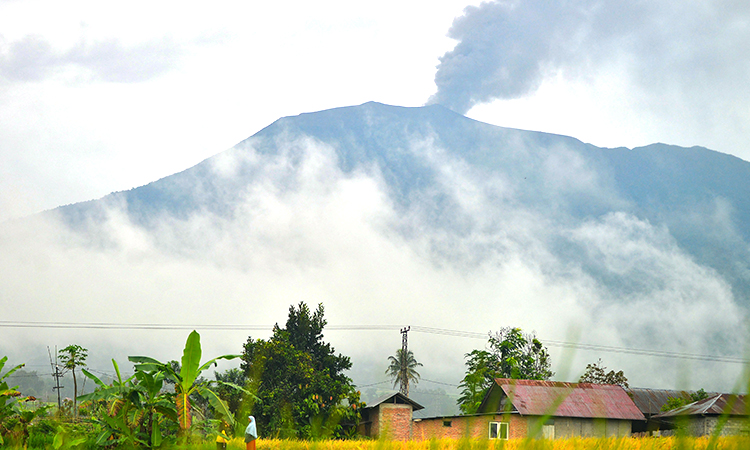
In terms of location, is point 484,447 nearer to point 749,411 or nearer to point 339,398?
point 749,411

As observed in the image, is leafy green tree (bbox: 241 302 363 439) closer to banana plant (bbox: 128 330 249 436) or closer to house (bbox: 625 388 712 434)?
house (bbox: 625 388 712 434)

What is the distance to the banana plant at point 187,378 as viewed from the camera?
537 cm

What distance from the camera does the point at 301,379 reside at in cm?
3344

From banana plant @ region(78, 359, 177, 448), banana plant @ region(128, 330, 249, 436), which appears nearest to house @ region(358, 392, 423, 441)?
banana plant @ region(128, 330, 249, 436)

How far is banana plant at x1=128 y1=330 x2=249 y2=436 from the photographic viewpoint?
5.37 metres

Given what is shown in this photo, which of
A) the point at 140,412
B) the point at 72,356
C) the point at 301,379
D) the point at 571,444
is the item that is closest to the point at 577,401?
the point at 301,379

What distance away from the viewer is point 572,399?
1225 inches

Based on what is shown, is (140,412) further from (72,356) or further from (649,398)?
(649,398)

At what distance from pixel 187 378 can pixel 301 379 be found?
94.3 ft

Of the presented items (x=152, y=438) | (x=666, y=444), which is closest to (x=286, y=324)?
(x=152, y=438)

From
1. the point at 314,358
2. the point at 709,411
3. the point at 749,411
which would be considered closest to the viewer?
the point at 749,411

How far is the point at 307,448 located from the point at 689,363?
1.62 meters

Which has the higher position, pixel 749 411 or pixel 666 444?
pixel 749 411

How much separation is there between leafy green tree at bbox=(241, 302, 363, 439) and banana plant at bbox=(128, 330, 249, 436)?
80.0 ft
